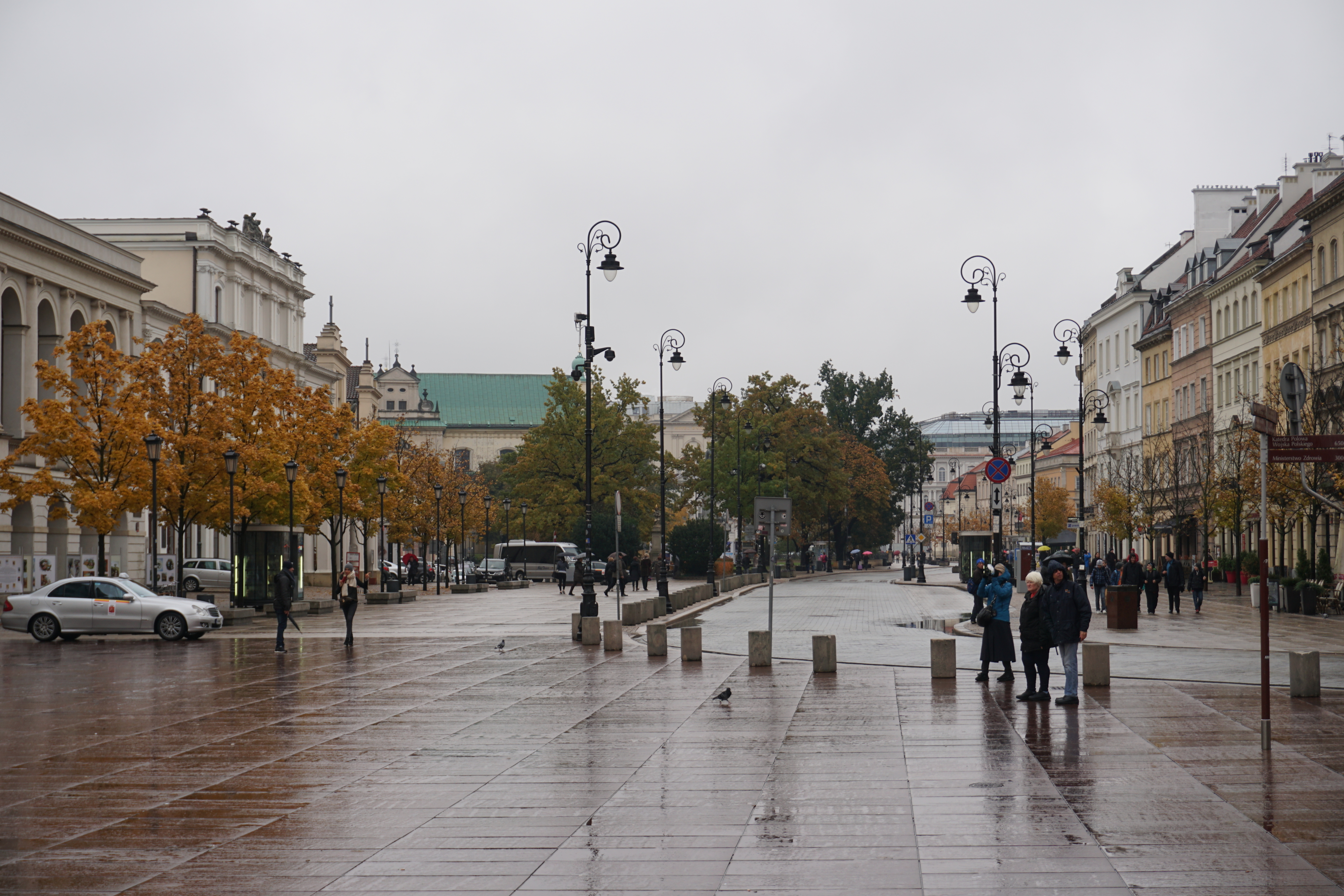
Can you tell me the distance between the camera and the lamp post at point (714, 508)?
190 feet

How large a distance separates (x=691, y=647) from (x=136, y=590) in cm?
1583

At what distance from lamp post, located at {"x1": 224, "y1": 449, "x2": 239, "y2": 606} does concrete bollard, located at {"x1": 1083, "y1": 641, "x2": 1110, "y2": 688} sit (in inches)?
1005

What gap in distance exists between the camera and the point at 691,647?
78.1 feet

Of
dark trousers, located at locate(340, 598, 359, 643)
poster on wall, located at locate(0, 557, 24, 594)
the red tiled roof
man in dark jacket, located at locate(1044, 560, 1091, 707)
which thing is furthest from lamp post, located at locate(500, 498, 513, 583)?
man in dark jacket, located at locate(1044, 560, 1091, 707)

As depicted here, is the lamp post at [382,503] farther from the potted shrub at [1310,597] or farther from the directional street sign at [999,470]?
the potted shrub at [1310,597]

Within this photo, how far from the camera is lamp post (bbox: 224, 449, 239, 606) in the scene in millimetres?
39562

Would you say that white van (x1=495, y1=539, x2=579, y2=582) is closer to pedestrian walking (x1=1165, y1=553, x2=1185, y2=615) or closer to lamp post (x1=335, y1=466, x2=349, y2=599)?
lamp post (x1=335, y1=466, x2=349, y2=599)

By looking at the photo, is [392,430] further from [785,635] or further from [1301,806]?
[1301,806]

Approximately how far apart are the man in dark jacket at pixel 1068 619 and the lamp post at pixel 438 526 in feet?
165

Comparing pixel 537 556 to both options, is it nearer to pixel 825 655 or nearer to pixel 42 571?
pixel 42 571

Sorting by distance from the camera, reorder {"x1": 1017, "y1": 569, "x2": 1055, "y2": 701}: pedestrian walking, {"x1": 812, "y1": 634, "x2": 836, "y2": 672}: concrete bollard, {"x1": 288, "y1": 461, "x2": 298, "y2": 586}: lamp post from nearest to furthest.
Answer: {"x1": 1017, "y1": 569, "x2": 1055, "y2": 701}: pedestrian walking
{"x1": 812, "y1": 634, "x2": 836, "y2": 672}: concrete bollard
{"x1": 288, "y1": 461, "x2": 298, "y2": 586}: lamp post

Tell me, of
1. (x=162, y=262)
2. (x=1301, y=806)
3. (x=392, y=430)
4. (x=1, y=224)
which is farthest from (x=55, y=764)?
(x=162, y=262)

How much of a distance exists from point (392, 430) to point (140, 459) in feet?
77.8

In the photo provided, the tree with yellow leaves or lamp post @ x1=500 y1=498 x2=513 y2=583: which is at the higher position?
the tree with yellow leaves
